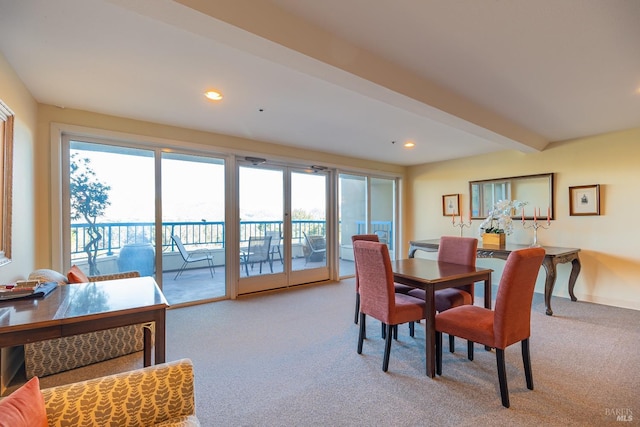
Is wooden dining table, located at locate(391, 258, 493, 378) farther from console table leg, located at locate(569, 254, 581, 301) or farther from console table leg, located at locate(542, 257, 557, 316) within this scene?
console table leg, located at locate(569, 254, 581, 301)

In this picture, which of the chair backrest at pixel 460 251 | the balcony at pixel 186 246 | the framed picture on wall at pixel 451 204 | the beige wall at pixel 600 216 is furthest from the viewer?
the framed picture on wall at pixel 451 204

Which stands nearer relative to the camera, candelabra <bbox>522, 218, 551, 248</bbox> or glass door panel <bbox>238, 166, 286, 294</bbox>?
candelabra <bbox>522, 218, 551, 248</bbox>

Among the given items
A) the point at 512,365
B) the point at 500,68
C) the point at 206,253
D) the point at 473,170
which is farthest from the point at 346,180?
the point at 512,365

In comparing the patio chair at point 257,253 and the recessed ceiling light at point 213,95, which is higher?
the recessed ceiling light at point 213,95

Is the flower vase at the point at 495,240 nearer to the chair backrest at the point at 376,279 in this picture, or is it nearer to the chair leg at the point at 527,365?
the chair leg at the point at 527,365

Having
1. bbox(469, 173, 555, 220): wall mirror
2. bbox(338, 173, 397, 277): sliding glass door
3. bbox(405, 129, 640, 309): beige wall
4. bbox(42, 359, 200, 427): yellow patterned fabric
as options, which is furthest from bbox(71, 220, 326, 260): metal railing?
bbox(405, 129, 640, 309): beige wall

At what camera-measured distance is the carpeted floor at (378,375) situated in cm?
175

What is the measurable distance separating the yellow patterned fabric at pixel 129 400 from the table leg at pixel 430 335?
162 centimetres

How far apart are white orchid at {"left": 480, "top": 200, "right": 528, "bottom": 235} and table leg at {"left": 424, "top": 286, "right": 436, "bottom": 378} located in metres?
2.48

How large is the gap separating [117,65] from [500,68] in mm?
2708

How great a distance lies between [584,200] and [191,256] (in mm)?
5285

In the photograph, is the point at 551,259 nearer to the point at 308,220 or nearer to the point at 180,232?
the point at 308,220

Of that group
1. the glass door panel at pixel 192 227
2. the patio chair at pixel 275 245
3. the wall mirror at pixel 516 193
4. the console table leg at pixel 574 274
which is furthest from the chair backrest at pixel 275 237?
the console table leg at pixel 574 274

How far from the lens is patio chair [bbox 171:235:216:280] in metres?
4.08
